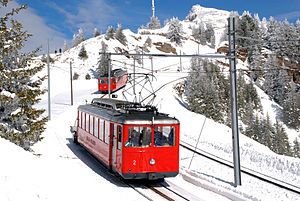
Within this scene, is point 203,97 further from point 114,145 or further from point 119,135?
point 119,135

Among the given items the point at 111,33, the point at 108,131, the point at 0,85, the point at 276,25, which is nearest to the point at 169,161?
the point at 108,131

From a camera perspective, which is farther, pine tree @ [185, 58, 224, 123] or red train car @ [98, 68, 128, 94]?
pine tree @ [185, 58, 224, 123]

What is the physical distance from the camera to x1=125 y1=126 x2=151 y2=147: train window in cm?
1548

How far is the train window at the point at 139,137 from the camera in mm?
15477

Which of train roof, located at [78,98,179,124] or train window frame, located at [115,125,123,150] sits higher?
train roof, located at [78,98,179,124]

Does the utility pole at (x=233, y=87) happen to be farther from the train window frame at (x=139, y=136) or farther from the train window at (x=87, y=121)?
the train window at (x=87, y=121)

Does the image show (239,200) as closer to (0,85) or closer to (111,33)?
(0,85)

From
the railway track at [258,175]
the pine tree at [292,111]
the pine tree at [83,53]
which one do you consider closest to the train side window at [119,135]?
the railway track at [258,175]

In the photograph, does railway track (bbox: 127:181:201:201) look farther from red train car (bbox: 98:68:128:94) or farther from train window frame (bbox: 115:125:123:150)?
red train car (bbox: 98:68:128:94)

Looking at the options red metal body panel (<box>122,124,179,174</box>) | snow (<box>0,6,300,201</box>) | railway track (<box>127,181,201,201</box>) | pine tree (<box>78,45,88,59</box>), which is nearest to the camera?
snow (<box>0,6,300,201</box>)

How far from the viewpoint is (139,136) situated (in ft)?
51.2

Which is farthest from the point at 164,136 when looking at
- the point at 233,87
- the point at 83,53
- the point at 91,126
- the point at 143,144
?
the point at 83,53

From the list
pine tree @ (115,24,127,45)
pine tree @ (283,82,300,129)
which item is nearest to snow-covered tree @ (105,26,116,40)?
pine tree @ (115,24,127,45)

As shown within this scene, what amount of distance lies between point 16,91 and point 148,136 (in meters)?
8.24
